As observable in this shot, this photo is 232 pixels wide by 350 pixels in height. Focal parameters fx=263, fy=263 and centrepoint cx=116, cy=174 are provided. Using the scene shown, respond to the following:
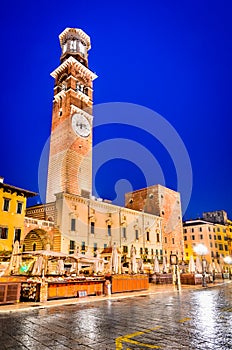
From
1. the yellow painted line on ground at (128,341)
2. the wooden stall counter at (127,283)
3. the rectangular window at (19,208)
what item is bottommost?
the wooden stall counter at (127,283)

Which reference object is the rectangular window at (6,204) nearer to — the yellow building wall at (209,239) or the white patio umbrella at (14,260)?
the white patio umbrella at (14,260)

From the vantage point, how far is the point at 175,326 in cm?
655

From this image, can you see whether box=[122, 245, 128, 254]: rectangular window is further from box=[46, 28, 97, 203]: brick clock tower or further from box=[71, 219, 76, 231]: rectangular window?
box=[71, 219, 76, 231]: rectangular window

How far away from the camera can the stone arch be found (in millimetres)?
31242

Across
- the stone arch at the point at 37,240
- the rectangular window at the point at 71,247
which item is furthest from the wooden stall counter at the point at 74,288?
the stone arch at the point at 37,240

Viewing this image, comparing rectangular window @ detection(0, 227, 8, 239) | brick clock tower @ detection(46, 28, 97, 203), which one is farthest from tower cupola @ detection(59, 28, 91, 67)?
rectangular window @ detection(0, 227, 8, 239)

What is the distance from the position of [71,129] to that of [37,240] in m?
17.7

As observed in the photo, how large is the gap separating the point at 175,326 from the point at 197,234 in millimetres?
59723

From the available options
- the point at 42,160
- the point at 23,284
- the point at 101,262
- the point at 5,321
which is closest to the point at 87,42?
the point at 42,160

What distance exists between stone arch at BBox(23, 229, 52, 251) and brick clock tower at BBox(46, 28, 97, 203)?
7296 mm

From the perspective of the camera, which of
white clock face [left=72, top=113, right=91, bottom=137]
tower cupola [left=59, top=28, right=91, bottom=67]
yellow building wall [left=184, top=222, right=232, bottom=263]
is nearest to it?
white clock face [left=72, top=113, right=91, bottom=137]

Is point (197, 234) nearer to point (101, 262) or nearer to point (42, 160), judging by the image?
point (42, 160)

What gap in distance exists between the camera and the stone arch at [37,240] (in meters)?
31.2

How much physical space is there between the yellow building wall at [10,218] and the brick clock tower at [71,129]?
990 centimetres
